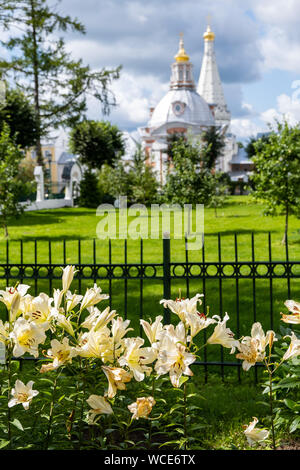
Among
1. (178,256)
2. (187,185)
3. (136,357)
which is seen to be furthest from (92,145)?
(136,357)

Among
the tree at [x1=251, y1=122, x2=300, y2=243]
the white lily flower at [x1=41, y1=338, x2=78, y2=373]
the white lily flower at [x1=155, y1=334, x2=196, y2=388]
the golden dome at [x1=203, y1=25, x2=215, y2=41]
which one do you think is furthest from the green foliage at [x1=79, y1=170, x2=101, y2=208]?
the golden dome at [x1=203, y1=25, x2=215, y2=41]

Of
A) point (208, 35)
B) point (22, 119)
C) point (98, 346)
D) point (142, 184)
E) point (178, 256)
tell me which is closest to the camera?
point (98, 346)

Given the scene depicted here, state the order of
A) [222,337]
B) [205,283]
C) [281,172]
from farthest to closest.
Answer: [281,172] < [205,283] < [222,337]

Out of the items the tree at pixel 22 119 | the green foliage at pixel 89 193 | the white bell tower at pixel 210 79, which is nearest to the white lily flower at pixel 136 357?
the green foliage at pixel 89 193

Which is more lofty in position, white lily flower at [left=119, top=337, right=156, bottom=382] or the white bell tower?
the white bell tower

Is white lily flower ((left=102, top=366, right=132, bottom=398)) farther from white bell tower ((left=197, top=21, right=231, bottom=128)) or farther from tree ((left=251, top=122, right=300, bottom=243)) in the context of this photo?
white bell tower ((left=197, top=21, right=231, bottom=128))

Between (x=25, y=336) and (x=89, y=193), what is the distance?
29.0 metres

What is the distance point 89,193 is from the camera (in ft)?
102

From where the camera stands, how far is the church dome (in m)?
61.7

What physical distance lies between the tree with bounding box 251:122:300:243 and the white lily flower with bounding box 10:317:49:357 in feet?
37.6

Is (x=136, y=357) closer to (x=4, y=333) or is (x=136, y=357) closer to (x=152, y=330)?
(x=152, y=330)

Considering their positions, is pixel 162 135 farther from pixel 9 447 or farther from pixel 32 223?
pixel 9 447

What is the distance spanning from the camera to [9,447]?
9.83 feet
